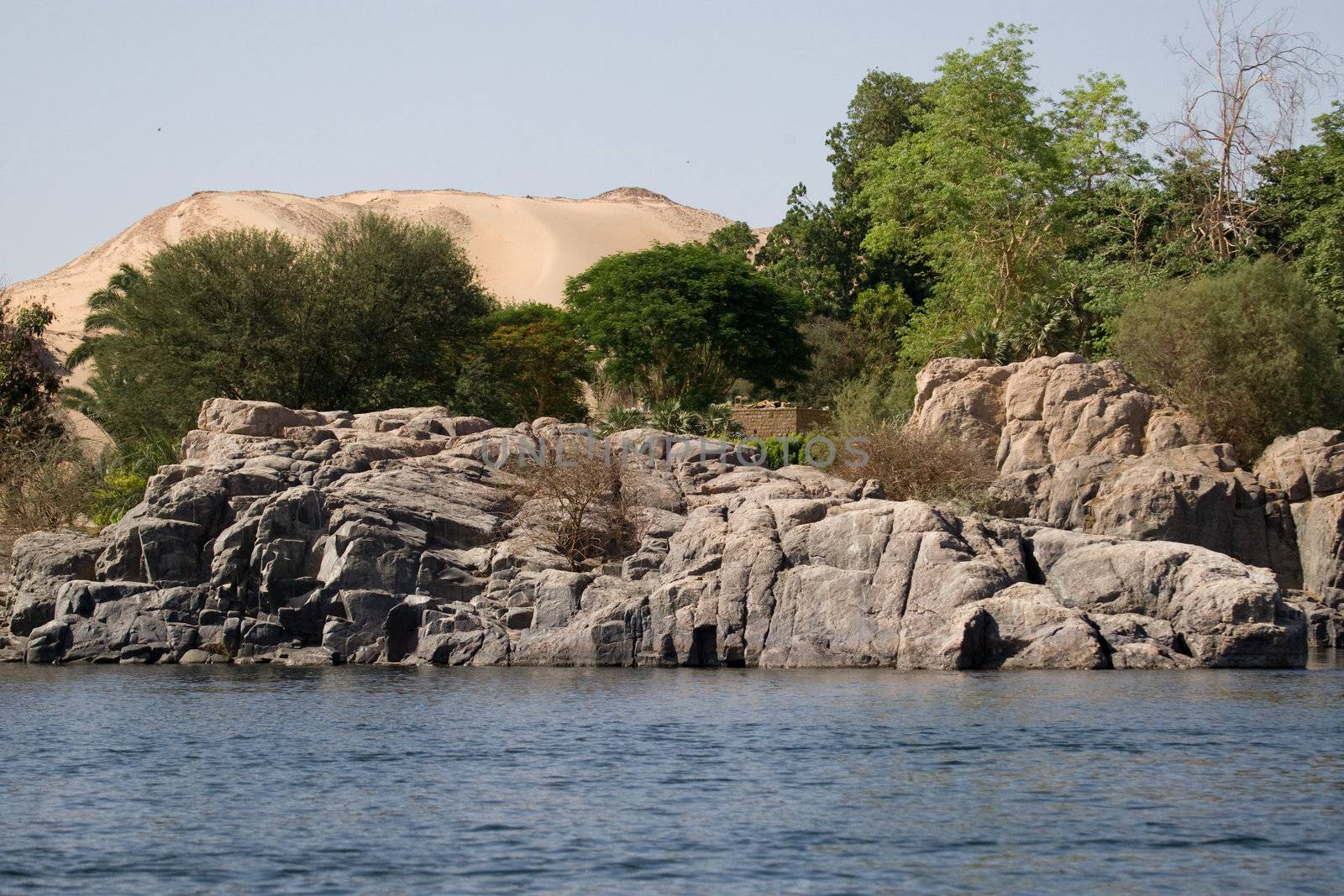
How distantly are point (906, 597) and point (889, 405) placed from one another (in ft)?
72.7

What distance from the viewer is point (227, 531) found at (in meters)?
34.4

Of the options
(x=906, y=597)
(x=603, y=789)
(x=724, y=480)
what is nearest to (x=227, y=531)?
(x=724, y=480)

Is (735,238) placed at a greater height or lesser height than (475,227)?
lesser

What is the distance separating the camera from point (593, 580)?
107 feet

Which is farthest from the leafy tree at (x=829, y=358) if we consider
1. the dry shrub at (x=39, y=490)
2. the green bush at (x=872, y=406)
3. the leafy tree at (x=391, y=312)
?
the dry shrub at (x=39, y=490)

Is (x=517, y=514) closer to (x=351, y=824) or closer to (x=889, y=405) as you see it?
(x=889, y=405)

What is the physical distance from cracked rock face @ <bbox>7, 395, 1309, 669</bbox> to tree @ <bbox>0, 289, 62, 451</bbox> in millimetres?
15393

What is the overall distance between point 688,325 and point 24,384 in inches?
1014

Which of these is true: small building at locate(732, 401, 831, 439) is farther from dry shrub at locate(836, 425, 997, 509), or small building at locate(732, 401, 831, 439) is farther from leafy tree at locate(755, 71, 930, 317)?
leafy tree at locate(755, 71, 930, 317)

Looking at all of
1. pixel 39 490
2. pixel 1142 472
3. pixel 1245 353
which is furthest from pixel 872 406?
pixel 39 490

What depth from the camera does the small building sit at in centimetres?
5325

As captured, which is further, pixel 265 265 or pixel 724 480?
pixel 265 265

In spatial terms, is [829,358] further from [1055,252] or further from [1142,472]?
[1142,472]

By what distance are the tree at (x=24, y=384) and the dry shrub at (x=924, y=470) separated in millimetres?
29176
